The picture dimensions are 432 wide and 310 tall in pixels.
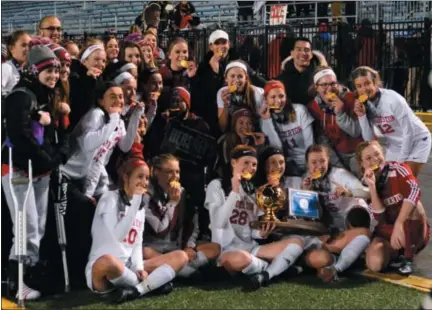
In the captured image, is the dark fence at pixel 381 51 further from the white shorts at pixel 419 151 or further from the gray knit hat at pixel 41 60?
the gray knit hat at pixel 41 60

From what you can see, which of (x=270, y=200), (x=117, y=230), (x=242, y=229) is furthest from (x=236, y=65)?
(x=117, y=230)

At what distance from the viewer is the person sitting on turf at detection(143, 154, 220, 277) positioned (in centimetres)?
552

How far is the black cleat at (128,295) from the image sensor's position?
4.99 meters

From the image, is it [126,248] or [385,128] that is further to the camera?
[385,128]

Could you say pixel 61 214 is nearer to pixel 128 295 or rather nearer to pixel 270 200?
pixel 128 295

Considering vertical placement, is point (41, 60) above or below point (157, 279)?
above

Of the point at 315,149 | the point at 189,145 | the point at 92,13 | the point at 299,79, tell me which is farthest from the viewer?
the point at 92,13

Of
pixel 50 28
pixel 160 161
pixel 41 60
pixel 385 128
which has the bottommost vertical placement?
pixel 160 161

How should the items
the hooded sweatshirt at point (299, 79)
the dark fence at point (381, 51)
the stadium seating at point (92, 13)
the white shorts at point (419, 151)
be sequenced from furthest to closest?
the stadium seating at point (92, 13)
the dark fence at point (381, 51)
the hooded sweatshirt at point (299, 79)
the white shorts at point (419, 151)

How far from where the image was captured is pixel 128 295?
5.02 metres

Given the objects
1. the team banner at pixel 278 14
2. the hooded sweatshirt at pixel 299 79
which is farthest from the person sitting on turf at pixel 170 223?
the team banner at pixel 278 14

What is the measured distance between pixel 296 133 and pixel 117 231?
192cm

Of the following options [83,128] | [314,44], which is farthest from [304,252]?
[314,44]

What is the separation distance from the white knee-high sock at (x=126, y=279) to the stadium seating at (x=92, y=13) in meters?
16.0
